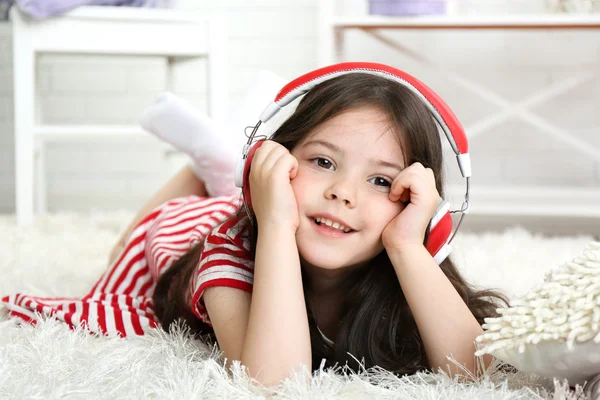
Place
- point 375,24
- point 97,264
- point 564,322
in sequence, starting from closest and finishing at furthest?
point 564,322 < point 97,264 < point 375,24

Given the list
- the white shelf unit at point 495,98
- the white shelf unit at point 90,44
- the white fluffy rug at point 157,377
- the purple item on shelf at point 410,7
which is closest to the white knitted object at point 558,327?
the white fluffy rug at point 157,377

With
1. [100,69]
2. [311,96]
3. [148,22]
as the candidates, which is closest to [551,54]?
[148,22]

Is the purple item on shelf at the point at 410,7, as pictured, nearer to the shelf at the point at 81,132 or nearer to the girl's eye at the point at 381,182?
the shelf at the point at 81,132

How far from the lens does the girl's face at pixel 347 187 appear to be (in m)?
0.72

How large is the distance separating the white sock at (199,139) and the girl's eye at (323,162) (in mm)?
528

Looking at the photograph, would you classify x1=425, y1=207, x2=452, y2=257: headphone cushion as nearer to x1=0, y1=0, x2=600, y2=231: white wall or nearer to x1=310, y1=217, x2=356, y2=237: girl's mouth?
x1=310, y1=217, x2=356, y2=237: girl's mouth

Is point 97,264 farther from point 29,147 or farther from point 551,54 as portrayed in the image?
point 551,54

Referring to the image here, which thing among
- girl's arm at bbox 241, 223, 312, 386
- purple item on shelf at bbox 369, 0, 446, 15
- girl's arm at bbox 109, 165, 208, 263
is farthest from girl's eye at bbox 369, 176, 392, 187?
purple item on shelf at bbox 369, 0, 446, 15

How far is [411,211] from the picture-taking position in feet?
2.40

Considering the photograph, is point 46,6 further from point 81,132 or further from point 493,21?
point 493,21

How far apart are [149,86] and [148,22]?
2.31ft

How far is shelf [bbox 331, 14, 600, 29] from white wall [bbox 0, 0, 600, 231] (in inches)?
21.7

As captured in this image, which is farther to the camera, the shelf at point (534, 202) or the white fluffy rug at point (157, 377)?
the shelf at point (534, 202)

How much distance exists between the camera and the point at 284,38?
2.62 metres
